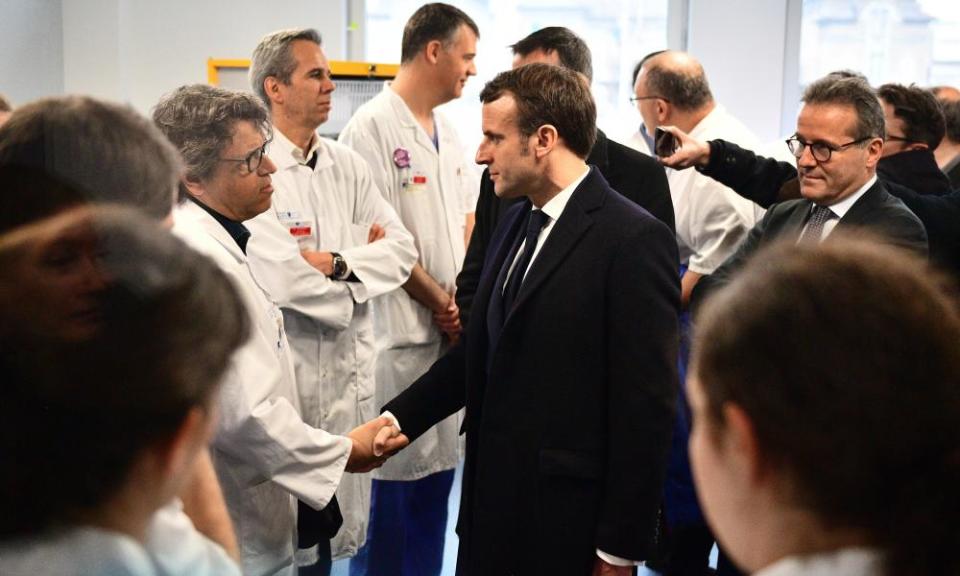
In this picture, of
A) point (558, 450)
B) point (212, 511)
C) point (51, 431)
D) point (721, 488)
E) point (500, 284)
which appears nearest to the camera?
point (51, 431)

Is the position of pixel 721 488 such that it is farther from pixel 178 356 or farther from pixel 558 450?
pixel 558 450

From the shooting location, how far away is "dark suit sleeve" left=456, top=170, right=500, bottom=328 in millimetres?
2631

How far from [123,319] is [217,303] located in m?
0.07

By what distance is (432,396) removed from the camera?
2127 millimetres

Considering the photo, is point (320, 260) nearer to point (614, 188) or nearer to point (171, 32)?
point (614, 188)

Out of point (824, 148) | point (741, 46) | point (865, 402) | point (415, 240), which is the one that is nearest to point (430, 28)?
point (415, 240)

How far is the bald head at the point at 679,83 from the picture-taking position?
3352 mm

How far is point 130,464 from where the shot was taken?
64 centimetres

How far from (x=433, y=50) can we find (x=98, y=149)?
2.27 metres

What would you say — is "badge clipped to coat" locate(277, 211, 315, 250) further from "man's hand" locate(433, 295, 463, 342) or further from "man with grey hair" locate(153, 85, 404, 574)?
"man with grey hair" locate(153, 85, 404, 574)

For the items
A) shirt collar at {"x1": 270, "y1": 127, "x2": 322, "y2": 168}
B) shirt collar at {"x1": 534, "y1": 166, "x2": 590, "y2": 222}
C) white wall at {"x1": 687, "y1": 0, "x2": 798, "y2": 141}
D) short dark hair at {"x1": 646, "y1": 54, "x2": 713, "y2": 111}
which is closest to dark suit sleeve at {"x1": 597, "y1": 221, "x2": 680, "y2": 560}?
shirt collar at {"x1": 534, "y1": 166, "x2": 590, "y2": 222}

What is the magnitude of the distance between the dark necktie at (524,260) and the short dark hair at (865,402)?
1173mm

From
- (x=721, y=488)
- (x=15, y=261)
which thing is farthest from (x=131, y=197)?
(x=721, y=488)

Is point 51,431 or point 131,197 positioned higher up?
point 131,197
